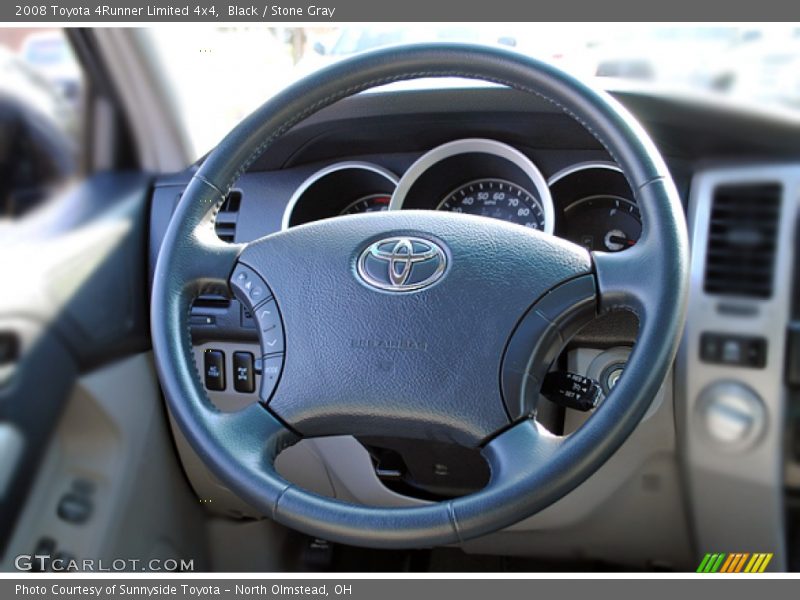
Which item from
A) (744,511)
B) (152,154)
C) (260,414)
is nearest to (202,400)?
(260,414)

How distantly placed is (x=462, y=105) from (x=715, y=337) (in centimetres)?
56

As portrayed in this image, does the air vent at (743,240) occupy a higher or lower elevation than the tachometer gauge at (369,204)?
higher

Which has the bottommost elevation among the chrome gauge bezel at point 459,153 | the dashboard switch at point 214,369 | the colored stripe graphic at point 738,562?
the colored stripe graphic at point 738,562

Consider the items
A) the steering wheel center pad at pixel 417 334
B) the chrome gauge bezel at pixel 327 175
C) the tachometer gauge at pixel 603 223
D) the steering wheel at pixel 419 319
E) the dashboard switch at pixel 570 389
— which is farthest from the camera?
the chrome gauge bezel at pixel 327 175

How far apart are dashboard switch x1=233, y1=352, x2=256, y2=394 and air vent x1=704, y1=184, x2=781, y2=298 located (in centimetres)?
79

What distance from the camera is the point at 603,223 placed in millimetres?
1331

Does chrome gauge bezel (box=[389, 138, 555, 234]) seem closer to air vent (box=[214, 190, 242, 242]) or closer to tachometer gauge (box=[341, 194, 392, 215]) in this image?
tachometer gauge (box=[341, 194, 392, 215])

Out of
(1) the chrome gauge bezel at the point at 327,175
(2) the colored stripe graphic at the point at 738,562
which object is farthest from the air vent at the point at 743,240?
(1) the chrome gauge bezel at the point at 327,175

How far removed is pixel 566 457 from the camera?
0.82 metres

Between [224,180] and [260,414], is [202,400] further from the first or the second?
[224,180]

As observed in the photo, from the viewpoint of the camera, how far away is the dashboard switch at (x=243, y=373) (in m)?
1.42

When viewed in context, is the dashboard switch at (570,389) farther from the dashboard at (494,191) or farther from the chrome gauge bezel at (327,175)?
the chrome gauge bezel at (327,175)

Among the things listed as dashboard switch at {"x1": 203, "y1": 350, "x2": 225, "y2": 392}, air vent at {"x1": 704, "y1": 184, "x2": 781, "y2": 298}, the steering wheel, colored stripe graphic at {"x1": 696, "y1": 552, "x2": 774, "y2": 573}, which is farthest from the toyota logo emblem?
colored stripe graphic at {"x1": 696, "y1": 552, "x2": 774, "y2": 573}

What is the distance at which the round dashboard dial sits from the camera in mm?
1338
